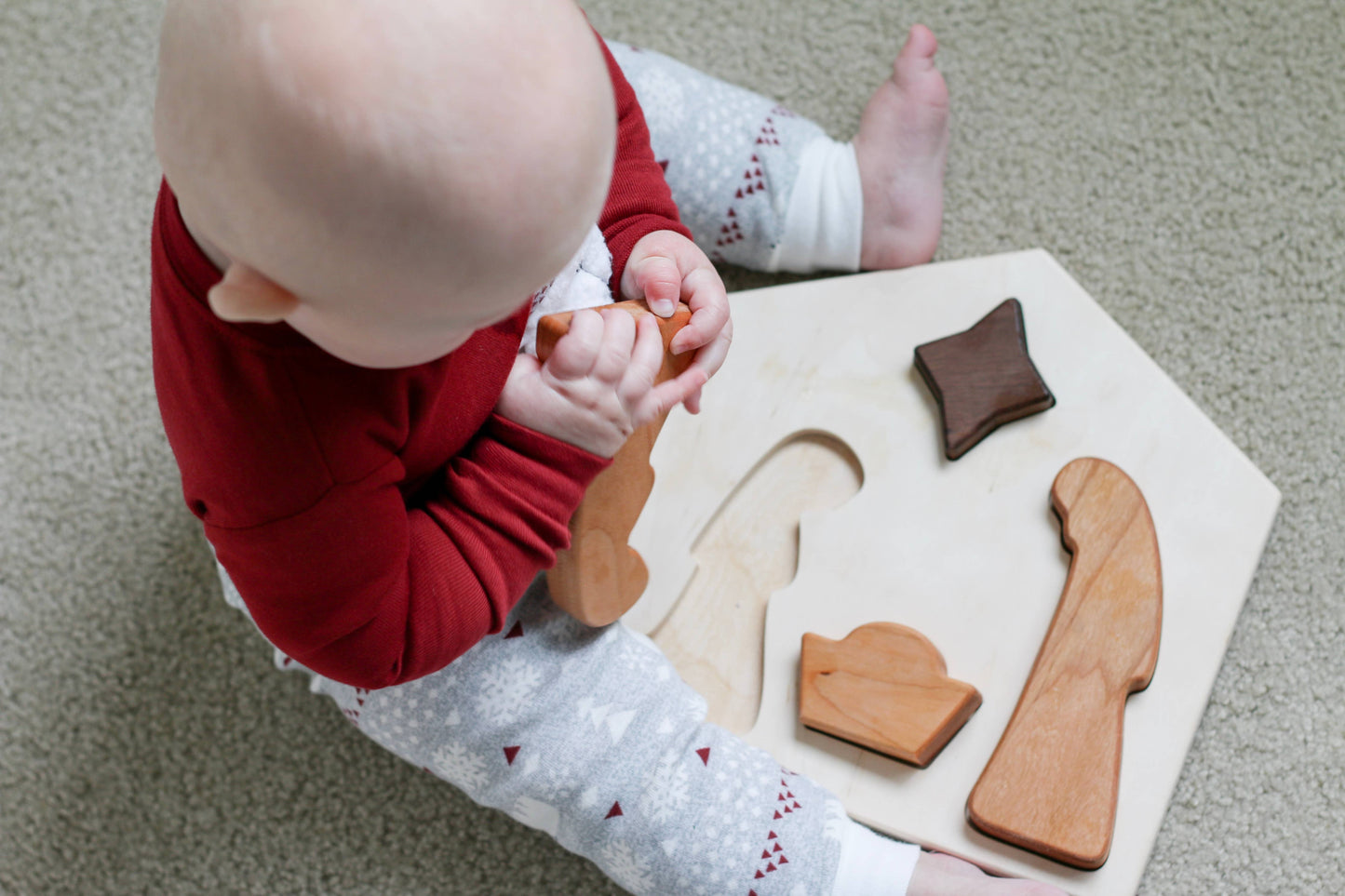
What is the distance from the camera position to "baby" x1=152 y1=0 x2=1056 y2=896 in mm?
238

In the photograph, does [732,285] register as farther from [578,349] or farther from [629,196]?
[578,349]

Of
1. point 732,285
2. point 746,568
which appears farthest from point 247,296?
point 732,285

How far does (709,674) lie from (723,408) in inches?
5.8

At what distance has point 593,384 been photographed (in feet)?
1.30

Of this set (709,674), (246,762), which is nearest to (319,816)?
(246,762)

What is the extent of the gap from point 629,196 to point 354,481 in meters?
0.21

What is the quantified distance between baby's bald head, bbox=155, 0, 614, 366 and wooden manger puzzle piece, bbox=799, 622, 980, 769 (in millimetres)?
330

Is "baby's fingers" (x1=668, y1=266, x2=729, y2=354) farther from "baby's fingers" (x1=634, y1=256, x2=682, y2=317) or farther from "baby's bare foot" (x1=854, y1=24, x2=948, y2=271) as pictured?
"baby's bare foot" (x1=854, y1=24, x2=948, y2=271)

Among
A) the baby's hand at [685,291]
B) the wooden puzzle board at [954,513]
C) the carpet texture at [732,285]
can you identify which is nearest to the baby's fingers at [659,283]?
the baby's hand at [685,291]

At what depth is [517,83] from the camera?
0.24 metres

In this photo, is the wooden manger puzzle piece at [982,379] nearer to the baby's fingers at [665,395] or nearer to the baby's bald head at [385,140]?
the baby's fingers at [665,395]

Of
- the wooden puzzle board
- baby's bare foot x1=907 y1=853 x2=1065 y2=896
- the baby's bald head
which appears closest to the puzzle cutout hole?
the wooden puzzle board

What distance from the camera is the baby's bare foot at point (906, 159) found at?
657mm

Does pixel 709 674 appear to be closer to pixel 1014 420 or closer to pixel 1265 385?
pixel 1014 420
